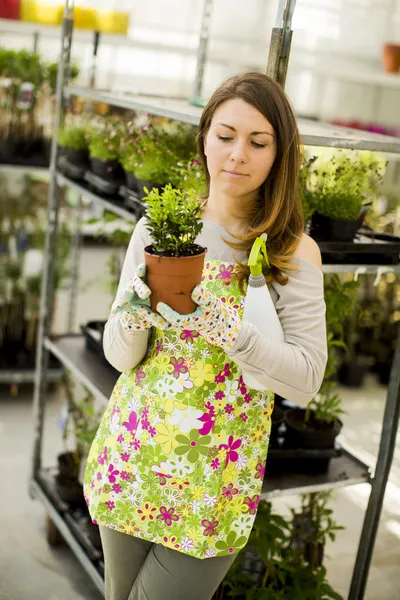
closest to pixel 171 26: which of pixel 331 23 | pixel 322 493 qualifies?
pixel 331 23

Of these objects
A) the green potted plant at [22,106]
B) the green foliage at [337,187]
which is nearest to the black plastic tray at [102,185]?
the green foliage at [337,187]

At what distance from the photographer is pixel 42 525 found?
3.04 m

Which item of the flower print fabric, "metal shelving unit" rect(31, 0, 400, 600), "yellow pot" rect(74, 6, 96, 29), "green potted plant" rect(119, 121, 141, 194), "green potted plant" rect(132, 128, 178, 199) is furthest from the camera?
"yellow pot" rect(74, 6, 96, 29)

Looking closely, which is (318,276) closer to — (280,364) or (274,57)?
(280,364)

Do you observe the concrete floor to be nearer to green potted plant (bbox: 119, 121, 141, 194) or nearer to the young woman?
green potted plant (bbox: 119, 121, 141, 194)

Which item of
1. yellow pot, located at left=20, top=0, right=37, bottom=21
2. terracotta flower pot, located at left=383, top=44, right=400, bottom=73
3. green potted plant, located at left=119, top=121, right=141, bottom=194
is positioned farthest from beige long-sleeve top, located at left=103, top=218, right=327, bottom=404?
terracotta flower pot, located at left=383, top=44, right=400, bottom=73

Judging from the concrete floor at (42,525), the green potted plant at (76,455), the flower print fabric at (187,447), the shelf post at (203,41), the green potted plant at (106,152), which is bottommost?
the concrete floor at (42,525)

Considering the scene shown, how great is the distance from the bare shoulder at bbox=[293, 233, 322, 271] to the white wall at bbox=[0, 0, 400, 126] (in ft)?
19.7

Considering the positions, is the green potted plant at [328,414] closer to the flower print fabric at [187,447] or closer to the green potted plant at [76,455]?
the flower print fabric at [187,447]

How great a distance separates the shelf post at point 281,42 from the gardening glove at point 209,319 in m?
0.69

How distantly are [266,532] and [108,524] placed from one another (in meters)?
0.82

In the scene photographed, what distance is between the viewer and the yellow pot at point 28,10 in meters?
3.79

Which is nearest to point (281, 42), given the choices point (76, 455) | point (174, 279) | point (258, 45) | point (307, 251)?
point (307, 251)

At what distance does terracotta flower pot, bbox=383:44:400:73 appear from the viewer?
4.95 m
